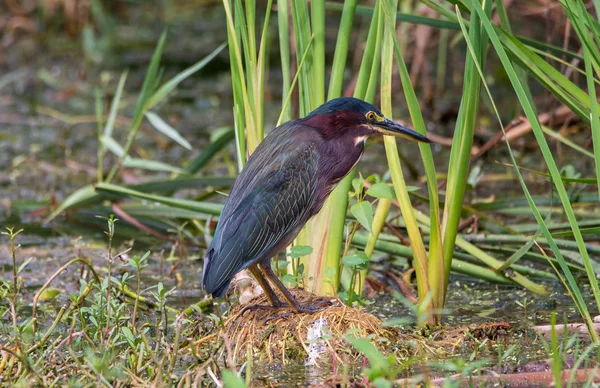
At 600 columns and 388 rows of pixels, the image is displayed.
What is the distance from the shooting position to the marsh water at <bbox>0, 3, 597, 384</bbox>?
13.7 feet

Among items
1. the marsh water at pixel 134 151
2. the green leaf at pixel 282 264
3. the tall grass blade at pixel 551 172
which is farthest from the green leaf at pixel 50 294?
the tall grass blade at pixel 551 172

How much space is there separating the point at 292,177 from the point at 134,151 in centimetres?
382

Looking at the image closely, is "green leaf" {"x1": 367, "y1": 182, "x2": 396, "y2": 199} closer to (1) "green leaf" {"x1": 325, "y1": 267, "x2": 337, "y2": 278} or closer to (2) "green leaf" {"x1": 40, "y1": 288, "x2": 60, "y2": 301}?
(1) "green leaf" {"x1": 325, "y1": 267, "x2": 337, "y2": 278}

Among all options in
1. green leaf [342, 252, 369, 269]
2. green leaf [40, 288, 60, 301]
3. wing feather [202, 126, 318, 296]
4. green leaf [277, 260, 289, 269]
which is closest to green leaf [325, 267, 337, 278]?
green leaf [342, 252, 369, 269]

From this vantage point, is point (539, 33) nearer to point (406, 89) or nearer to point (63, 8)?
point (63, 8)

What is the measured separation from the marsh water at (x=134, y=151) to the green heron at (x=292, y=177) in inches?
17.6

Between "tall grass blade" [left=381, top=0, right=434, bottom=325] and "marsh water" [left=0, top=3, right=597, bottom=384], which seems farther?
"marsh water" [left=0, top=3, right=597, bottom=384]

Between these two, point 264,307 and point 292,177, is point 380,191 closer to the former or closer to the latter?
point 292,177

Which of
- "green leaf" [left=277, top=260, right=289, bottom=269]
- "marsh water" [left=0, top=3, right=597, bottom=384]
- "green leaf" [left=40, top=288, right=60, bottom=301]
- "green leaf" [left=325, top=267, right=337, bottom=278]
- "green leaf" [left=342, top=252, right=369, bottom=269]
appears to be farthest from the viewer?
"green leaf" [left=40, top=288, right=60, bottom=301]

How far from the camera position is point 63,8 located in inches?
389

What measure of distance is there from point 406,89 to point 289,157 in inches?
19.0

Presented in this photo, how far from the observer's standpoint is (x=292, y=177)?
11.2 ft

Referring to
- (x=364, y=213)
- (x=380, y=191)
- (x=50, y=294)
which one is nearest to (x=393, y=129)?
(x=380, y=191)

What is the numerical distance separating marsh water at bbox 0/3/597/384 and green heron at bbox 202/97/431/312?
→ 447 millimetres
